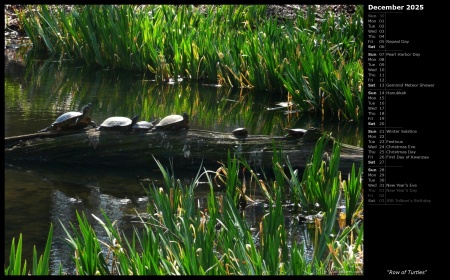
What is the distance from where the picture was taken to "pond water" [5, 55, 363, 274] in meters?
5.59

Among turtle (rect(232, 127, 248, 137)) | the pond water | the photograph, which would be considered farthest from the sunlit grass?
turtle (rect(232, 127, 248, 137))

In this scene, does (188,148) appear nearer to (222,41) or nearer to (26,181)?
(26,181)

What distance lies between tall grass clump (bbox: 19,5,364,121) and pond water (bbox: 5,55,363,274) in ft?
0.66

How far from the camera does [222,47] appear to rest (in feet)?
34.0

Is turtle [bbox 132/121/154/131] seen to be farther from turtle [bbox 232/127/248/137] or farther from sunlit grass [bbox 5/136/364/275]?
sunlit grass [bbox 5/136/364/275]

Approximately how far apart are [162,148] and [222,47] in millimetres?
3899

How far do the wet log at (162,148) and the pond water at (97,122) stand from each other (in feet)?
0.28

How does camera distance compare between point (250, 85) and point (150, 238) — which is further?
point (250, 85)

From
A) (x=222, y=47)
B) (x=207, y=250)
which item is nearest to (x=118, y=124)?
(x=207, y=250)

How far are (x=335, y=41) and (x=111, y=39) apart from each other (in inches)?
116

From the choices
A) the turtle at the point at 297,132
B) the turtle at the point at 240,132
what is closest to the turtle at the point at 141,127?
the turtle at the point at 240,132

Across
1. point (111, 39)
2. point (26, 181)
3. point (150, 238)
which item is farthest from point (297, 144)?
point (111, 39)
